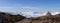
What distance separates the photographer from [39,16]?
43.1 ft

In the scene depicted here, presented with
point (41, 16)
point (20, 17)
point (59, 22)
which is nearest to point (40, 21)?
point (41, 16)

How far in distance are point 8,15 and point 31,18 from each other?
3074 mm

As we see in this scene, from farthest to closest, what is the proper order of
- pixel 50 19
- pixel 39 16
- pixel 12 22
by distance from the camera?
1. pixel 12 22
2. pixel 39 16
3. pixel 50 19

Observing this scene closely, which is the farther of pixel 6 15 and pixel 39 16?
pixel 6 15

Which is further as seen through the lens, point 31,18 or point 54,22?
point 31,18

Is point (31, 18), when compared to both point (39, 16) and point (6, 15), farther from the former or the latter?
point (6, 15)

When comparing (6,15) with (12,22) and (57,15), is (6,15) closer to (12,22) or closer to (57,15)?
(12,22)

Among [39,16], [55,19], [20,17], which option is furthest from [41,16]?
[20,17]

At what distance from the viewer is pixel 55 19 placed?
1246 centimetres

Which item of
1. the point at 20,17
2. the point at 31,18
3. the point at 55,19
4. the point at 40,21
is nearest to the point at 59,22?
the point at 55,19

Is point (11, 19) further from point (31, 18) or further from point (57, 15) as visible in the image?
point (57, 15)

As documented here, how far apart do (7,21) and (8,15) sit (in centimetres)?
59

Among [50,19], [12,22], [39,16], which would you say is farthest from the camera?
[12,22]

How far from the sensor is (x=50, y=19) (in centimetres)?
1230
